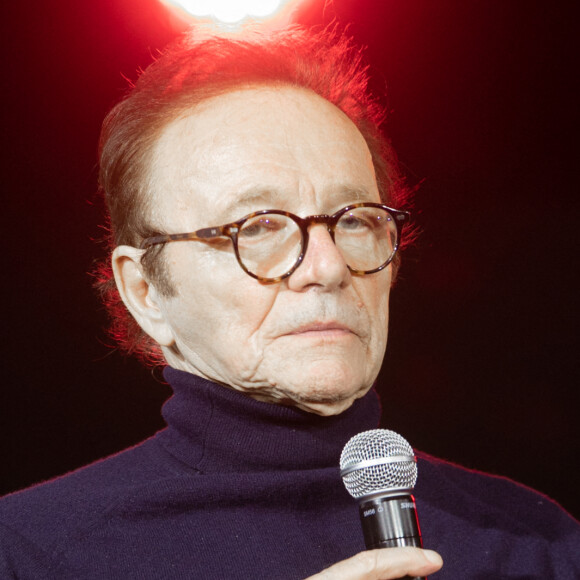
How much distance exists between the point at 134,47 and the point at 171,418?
1.69 m

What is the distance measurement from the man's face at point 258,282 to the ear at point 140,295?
4 cm

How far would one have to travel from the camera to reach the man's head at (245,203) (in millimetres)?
1580

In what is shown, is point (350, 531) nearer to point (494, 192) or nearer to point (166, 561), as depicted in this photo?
point (166, 561)

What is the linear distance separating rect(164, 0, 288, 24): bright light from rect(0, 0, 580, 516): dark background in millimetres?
103

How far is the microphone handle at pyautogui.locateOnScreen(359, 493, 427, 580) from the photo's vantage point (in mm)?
1162

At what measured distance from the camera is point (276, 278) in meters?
1.58

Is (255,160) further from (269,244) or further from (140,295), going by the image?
(140,295)

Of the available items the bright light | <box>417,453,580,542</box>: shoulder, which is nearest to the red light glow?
the bright light

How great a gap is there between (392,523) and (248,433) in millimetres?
567

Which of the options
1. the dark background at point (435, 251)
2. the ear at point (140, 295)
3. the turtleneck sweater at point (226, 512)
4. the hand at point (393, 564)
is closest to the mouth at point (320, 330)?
the turtleneck sweater at point (226, 512)

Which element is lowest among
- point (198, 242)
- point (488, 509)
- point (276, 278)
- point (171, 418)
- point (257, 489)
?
point (488, 509)

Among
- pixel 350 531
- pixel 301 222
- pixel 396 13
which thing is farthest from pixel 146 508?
pixel 396 13

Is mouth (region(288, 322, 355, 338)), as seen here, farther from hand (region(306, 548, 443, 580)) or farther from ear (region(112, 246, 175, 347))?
hand (region(306, 548, 443, 580))

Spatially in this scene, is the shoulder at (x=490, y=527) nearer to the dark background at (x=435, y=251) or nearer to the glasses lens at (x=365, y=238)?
the glasses lens at (x=365, y=238)
